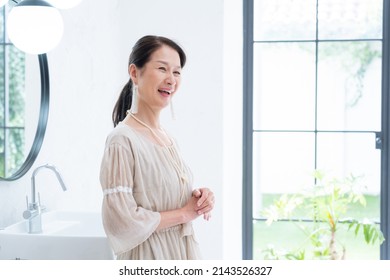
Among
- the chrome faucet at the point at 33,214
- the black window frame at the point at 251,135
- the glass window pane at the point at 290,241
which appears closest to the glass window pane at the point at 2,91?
the chrome faucet at the point at 33,214

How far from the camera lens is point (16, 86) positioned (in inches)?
61.4

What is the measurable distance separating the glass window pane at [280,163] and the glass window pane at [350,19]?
1.37 feet

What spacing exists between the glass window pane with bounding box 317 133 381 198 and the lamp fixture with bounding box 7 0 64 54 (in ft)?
4.25

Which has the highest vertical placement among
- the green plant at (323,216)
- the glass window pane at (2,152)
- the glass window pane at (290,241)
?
the glass window pane at (2,152)

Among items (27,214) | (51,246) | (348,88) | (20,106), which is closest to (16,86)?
(20,106)

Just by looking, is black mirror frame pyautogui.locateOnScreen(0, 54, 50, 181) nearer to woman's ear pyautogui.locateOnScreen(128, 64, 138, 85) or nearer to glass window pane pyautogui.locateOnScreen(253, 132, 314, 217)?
woman's ear pyautogui.locateOnScreen(128, 64, 138, 85)

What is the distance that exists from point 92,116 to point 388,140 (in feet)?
3.79

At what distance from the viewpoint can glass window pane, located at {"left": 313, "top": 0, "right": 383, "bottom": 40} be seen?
243 cm

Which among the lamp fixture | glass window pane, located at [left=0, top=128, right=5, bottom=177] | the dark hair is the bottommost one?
glass window pane, located at [left=0, top=128, right=5, bottom=177]

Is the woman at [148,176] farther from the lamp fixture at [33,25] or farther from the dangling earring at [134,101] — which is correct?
the lamp fixture at [33,25]

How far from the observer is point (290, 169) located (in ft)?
8.36

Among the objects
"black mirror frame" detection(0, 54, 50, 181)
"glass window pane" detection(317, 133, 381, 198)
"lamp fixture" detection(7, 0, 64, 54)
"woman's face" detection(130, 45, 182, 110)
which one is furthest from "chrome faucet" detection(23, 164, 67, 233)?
"glass window pane" detection(317, 133, 381, 198)

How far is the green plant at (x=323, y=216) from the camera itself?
2346 mm

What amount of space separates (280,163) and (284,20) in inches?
22.7
